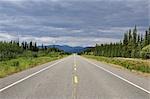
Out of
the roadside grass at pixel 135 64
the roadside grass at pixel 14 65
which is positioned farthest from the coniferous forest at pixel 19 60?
the roadside grass at pixel 135 64

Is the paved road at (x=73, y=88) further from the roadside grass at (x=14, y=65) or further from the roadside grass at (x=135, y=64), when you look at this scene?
the roadside grass at (x=135, y=64)

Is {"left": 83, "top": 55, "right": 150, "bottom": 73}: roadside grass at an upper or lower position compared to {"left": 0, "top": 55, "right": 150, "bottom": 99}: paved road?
lower

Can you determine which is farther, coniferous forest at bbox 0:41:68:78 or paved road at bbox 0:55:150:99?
coniferous forest at bbox 0:41:68:78

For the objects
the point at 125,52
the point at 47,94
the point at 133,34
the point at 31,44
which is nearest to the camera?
the point at 47,94

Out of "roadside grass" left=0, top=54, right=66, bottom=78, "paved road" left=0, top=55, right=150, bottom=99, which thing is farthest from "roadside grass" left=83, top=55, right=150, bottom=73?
"paved road" left=0, top=55, right=150, bottom=99

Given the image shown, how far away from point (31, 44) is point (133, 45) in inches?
3497

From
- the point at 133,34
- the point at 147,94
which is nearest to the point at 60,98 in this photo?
the point at 147,94

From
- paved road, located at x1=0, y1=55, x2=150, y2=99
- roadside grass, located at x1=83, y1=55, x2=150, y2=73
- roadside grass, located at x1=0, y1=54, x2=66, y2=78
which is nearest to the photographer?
paved road, located at x1=0, y1=55, x2=150, y2=99

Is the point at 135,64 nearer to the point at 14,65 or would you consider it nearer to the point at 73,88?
the point at 14,65

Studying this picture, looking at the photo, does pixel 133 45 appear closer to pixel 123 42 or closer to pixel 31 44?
pixel 123 42

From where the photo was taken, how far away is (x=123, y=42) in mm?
140375

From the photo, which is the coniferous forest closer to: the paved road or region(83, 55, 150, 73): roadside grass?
the paved road

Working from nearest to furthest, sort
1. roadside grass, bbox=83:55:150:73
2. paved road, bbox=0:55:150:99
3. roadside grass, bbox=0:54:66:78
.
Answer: paved road, bbox=0:55:150:99 < roadside grass, bbox=0:54:66:78 < roadside grass, bbox=83:55:150:73

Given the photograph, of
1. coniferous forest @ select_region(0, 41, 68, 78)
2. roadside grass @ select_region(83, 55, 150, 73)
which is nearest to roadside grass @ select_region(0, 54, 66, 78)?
coniferous forest @ select_region(0, 41, 68, 78)
